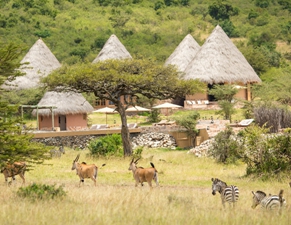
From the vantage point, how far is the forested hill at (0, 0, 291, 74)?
6950 centimetres

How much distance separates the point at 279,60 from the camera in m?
66.2

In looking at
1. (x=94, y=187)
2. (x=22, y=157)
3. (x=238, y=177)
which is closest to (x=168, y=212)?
(x=22, y=157)

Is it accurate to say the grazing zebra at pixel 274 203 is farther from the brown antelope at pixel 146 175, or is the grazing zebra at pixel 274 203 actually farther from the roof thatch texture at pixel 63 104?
the roof thatch texture at pixel 63 104

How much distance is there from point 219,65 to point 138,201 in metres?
30.9

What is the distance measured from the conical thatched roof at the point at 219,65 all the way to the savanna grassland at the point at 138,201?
2019 cm

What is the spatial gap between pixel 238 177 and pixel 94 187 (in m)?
5.22

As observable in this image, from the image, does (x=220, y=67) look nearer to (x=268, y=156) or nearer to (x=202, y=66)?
(x=202, y=66)

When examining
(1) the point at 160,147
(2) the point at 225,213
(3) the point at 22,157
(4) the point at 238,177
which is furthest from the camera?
(1) the point at 160,147

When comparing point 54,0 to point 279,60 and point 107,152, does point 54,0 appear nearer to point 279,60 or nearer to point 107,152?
point 279,60

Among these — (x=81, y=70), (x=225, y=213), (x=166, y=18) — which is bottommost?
(x=225, y=213)

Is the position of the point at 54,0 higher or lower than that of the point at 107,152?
higher

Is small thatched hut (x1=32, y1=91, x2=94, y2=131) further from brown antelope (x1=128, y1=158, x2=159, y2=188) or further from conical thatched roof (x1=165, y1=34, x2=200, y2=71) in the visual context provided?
brown antelope (x1=128, y1=158, x2=159, y2=188)

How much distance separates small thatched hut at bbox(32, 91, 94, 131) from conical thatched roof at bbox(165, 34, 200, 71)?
10201 mm

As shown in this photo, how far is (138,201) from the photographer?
14.8 m
